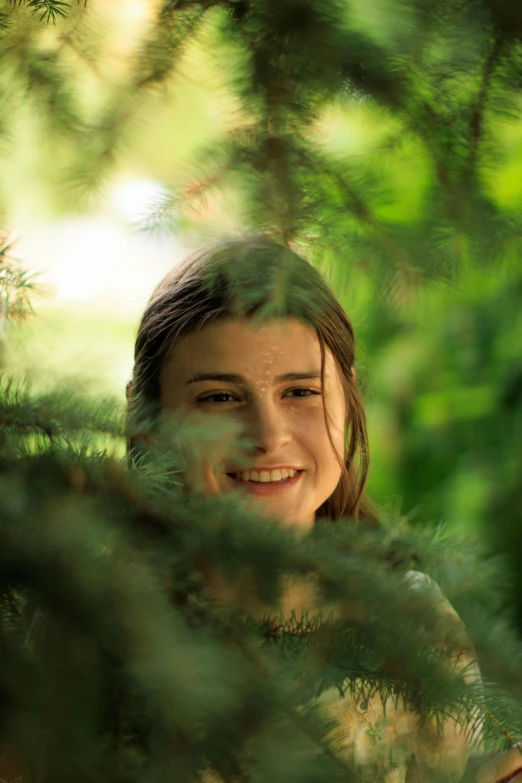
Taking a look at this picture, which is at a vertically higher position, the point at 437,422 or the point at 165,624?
the point at 165,624

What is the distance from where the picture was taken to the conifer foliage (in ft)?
1.19

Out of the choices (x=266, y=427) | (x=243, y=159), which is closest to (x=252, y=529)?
(x=243, y=159)

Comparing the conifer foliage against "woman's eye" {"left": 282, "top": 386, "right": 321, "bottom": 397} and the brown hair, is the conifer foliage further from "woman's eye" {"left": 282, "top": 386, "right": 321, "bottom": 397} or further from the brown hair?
"woman's eye" {"left": 282, "top": 386, "right": 321, "bottom": 397}

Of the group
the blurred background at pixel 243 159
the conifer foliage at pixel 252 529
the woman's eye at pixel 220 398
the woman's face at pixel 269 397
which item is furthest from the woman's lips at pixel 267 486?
the conifer foliage at pixel 252 529

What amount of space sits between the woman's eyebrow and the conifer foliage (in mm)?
391

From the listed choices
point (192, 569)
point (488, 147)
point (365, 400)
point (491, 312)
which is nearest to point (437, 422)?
point (491, 312)

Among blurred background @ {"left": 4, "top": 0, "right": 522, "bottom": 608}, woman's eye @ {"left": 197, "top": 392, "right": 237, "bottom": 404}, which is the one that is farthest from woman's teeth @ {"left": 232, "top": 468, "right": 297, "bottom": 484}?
blurred background @ {"left": 4, "top": 0, "right": 522, "bottom": 608}

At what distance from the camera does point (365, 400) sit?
143cm

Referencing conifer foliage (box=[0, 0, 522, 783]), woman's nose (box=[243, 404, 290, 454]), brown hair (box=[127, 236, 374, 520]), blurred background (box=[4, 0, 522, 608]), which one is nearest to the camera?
conifer foliage (box=[0, 0, 522, 783])

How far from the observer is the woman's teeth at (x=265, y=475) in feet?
3.50

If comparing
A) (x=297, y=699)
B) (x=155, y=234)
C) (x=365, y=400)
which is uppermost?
(x=155, y=234)

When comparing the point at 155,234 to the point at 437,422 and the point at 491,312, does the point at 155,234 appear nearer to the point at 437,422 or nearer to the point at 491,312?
the point at 491,312

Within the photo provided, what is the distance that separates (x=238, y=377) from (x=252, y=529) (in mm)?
583

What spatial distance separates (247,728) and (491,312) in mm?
1582
